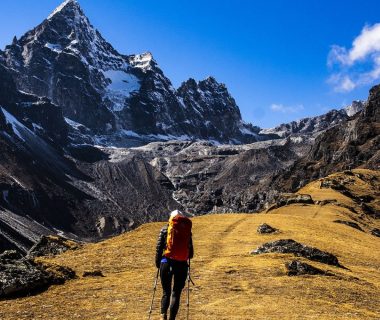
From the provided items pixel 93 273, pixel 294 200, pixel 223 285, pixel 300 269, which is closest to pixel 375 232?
pixel 294 200

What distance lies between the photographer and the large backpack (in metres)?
15.9

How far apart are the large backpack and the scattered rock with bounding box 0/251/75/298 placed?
26.1ft

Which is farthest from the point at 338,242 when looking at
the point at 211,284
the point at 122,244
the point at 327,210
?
the point at 327,210

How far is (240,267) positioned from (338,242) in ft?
57.1

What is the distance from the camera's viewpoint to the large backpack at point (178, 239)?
15875 millimetres

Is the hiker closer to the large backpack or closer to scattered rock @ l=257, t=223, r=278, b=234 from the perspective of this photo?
the large backpack

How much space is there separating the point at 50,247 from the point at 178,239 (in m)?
21.1

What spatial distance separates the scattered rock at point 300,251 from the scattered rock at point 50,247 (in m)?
12.7

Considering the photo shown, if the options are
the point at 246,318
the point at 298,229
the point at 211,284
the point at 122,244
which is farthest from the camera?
the point at 298,229

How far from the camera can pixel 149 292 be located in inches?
839

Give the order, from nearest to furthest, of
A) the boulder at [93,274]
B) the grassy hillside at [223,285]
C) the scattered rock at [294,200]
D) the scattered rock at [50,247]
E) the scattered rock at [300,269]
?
1. the grassy hillside at [223,285]
2. the scattered rock at [300,269]
3. the boulder at [93,274]
4. the scattered rock at [50,247]
5. the scattered rock at [294,200]

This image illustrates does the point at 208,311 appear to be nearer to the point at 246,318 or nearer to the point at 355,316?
the point at 246,318

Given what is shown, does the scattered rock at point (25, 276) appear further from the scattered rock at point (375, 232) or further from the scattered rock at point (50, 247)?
→ the scattered rock at point (375, 232)

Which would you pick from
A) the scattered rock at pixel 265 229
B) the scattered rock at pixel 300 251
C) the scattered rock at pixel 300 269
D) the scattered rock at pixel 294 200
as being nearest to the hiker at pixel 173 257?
the scattered rock at pixel 300 269
